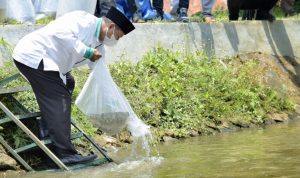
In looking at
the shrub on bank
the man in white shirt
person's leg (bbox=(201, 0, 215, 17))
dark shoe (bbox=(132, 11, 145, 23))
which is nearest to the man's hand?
the man in white shirt

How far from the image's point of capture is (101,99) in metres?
6.92

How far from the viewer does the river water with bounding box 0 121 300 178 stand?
247 inches

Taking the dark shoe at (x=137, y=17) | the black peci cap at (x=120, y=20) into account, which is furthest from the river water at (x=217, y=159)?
the dark shoe at (x=137, y=17)

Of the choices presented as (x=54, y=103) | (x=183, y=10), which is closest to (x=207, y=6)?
(x=183, y=10)

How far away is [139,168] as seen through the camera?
6.70 metres

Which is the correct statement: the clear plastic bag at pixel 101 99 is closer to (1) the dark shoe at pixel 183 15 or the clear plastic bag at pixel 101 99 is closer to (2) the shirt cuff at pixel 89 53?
(2) the shirt cuff at pixel 89 53

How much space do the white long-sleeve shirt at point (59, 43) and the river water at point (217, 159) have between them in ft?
3.26

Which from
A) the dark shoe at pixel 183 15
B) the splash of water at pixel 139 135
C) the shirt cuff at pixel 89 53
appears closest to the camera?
the shirt cuff at pixel 89 53

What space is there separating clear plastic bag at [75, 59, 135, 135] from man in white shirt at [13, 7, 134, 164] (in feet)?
0.74

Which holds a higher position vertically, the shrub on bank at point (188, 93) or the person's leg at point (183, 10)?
the person's leg at point (183, 10)

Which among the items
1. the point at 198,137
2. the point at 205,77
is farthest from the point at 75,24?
the point at 205,77

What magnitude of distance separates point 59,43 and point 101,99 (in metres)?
0.66

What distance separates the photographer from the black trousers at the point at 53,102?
6609 millimetres

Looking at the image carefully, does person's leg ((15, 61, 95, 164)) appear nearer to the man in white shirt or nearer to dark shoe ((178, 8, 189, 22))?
the man in white shirt
